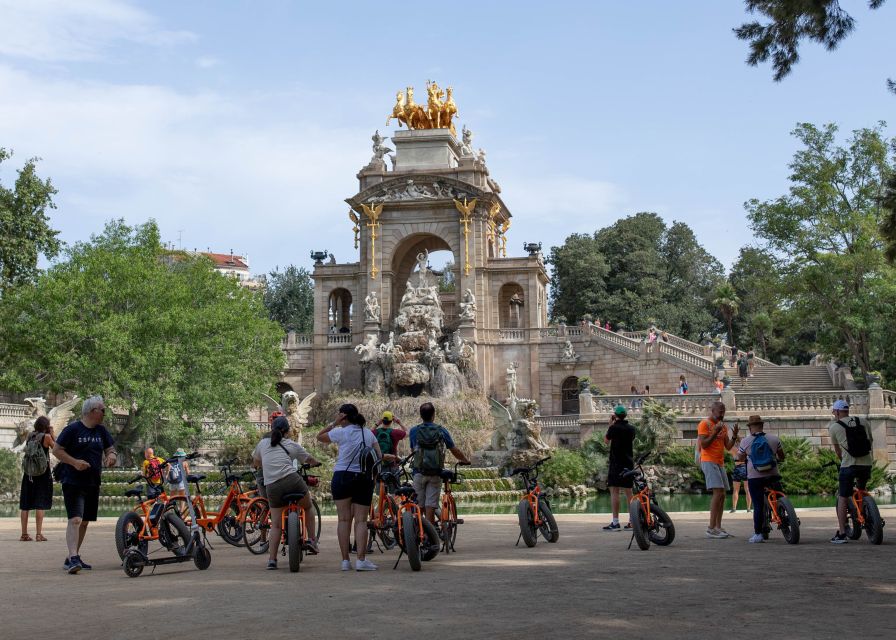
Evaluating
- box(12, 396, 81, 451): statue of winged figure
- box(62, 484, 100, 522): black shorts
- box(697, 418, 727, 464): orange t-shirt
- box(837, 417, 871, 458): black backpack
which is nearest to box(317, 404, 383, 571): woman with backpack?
box(62, 484, 100, 522): black shorts

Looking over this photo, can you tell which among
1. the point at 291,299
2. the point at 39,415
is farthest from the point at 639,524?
the point at 291,299

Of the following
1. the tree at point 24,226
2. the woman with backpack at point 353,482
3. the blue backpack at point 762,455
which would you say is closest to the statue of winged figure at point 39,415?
the tree at point 24,226

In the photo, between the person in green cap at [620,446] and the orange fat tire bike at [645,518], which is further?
the person in green cap at [620,446]

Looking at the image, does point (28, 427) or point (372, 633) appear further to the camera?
point (28, 427)

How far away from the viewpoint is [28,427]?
3102 cm

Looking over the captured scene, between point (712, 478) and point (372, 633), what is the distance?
749 centimetres

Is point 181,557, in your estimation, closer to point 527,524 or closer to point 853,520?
point 527,524

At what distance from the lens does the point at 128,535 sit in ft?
37.4

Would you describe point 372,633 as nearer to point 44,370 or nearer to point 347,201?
point 44,370

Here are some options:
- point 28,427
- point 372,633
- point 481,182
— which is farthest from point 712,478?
point 481,182

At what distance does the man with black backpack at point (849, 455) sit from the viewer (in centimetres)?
1312

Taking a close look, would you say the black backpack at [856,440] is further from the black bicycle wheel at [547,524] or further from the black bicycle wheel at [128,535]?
the black bicycle wheel at [128,535]

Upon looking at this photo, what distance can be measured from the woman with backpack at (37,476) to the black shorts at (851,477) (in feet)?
34.3

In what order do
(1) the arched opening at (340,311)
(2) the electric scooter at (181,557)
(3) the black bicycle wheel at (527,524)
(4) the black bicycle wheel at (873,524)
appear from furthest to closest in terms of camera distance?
(1) the arched opening at (340,311) → (3) the black bicycle wheel at (527,524) → (4) the black bicycle wheel at (873,524) → (2) the electric scooter at (181,557)
